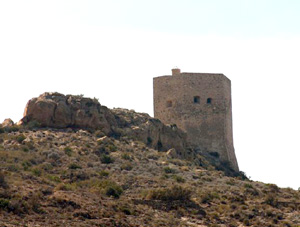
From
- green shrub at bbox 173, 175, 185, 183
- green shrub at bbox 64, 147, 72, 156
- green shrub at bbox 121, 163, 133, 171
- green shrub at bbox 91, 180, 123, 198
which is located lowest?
green shrub at bbox 91, 180, 123, 198

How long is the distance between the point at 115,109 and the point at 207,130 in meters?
6.35

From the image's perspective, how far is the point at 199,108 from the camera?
4669 cm

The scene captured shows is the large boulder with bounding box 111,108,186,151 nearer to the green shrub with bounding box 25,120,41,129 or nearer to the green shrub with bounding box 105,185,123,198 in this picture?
the green shrub with bounding box 25,120,41,129

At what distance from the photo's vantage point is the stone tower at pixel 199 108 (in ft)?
153

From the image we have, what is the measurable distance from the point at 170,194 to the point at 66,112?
971cm

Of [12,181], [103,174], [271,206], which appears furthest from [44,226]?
[271,206]

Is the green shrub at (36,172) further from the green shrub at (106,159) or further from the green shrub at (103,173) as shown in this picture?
the green shrub at (106,159)

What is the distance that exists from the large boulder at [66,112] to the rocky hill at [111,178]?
0.05 m

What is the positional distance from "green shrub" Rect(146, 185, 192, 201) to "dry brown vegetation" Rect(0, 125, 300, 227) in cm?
4

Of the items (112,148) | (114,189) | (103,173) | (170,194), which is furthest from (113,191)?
(112,148)

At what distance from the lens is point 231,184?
35969 mm

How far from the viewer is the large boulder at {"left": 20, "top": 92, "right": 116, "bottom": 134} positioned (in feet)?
128

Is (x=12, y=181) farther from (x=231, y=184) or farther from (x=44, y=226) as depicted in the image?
(x=231, y=184)

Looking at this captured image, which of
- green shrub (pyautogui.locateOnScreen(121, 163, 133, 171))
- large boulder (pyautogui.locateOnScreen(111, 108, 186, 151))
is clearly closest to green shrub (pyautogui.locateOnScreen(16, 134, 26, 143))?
green shrub (pyautogui.locateOnScreen(121, 163, 133, 171))
